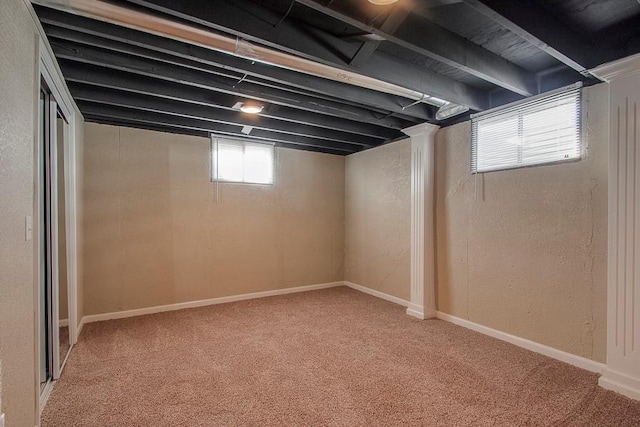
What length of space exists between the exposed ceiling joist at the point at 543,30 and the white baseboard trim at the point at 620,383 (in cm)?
212

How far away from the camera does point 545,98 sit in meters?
2.73

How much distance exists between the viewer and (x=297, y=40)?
80.5 inches

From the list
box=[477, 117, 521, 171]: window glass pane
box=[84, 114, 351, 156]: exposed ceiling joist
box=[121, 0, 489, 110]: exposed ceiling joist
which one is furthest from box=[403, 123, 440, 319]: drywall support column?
box=[84, 114, 351, 156]: exposed ceiling joist

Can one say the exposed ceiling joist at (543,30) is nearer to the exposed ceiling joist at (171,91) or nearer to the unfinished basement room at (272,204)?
the unfinished basement room at (272,204)

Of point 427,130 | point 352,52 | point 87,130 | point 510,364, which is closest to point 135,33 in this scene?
point 352,52

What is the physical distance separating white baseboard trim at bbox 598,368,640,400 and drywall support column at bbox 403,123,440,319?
163 centimetres

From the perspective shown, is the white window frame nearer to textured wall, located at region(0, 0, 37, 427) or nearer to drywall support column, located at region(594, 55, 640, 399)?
textured wall, located at region(0, 0, 37, 427)

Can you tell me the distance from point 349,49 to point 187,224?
296 centimetres

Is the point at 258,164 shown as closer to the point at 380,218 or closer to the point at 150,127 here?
the point at 150,127

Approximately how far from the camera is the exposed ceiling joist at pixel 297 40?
5.68 ft

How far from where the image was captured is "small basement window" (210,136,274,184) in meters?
4.29

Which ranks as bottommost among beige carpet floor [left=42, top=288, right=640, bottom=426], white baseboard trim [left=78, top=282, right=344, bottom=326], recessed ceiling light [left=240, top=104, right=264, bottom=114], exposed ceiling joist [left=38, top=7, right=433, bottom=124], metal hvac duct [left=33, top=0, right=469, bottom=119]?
beige carpet floor [left=42, top=288, right=640, bottom=426]

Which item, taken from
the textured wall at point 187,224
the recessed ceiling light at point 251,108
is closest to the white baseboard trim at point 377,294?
the textured wall at point 187,224

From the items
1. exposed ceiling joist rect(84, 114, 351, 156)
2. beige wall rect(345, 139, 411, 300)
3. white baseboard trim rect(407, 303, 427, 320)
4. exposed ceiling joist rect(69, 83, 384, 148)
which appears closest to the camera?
exposed ceiling joist rect(69, 83, 384, 148)
